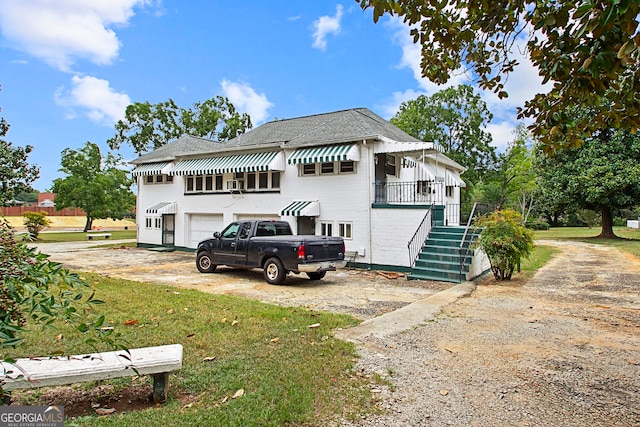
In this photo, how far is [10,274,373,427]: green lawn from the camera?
11.7 ft

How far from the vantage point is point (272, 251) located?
11867 mm

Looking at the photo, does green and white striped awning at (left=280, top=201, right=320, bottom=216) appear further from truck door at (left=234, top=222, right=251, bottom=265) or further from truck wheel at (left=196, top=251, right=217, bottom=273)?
truck wheel at (left=196, top=251, right=217, bottom=273)

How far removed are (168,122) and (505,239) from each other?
40.4 metres

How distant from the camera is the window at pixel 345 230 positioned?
1623cm

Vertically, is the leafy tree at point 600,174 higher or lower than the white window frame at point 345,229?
higher

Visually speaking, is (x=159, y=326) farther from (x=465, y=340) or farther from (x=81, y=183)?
(x=81, y=183)

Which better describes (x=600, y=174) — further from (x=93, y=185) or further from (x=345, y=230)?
(x=93, y=185)

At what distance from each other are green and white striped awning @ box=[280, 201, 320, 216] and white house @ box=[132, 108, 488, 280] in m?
0.05

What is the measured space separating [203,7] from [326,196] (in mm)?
8503

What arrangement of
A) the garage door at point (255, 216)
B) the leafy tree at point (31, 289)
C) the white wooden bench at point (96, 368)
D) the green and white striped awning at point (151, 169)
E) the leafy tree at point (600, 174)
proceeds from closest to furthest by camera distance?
the leafy tree at point (31, 289) → the white wooden bench at point (96, 368) → the garage door at point (255, 216) → the green and white striped awning at point (151, 169) → the leafy tree at point (600, 174)

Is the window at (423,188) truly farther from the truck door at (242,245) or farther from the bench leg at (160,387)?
the bench leg at (160,387)

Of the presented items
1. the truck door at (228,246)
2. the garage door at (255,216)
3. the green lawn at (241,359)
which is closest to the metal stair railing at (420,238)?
the truck door at (228,246)

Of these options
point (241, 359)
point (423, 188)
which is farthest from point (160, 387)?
point (423, 188)

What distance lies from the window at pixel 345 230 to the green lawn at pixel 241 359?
8.25 m
